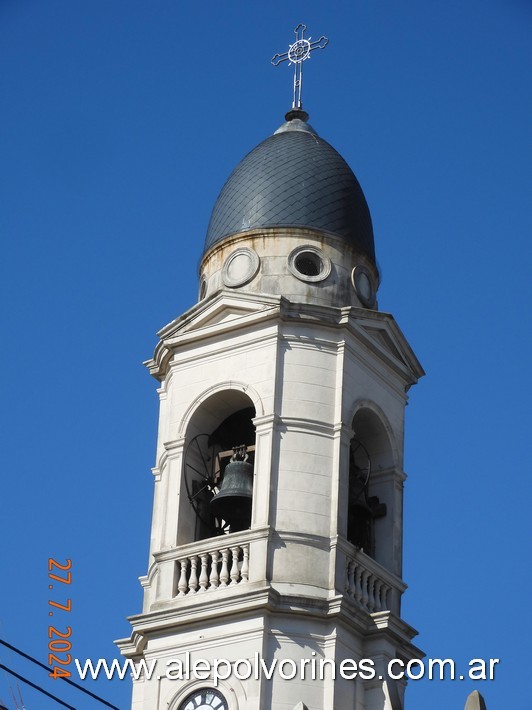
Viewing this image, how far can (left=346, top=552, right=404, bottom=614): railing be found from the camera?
41750 mm

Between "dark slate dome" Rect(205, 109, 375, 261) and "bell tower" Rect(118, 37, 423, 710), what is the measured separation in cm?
4

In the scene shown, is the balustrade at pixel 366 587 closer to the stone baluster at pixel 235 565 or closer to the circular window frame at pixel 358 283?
the stone baluster at pixel 235 565

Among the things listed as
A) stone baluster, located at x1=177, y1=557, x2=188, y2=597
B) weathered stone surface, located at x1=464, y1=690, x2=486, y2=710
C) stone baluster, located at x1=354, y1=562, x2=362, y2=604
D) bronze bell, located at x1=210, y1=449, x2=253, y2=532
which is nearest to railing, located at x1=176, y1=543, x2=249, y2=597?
stone baluster, located at x1=177, y1=557, x2=188, y2=597

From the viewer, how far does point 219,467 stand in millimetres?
44156

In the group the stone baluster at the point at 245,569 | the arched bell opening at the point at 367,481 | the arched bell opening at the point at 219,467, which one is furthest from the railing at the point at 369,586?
the arched bell opening at the point at 219,467

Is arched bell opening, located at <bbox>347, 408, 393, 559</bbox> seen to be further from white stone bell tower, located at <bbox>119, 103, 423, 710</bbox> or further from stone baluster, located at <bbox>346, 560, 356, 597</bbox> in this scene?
stone baluster, located at <bbox>346, 560, 356, 597</bbox>

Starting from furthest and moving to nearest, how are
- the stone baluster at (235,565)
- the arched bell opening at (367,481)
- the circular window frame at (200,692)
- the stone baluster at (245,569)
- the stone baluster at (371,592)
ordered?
the arched bell opening at (367,481) → the stone baluster at (371,592) → the stone baluster at (235,565) → the stone baluster at (245,569) → the circular window frame at (200,692)

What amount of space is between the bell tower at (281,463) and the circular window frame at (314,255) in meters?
0.04

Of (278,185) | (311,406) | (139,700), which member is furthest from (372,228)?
(139,700)

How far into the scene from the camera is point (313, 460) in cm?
4222

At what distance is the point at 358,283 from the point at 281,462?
194 inches

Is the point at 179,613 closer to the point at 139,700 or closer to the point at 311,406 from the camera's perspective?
the point at 139,700

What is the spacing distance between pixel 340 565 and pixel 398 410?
4.96m

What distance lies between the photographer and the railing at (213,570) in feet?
135
